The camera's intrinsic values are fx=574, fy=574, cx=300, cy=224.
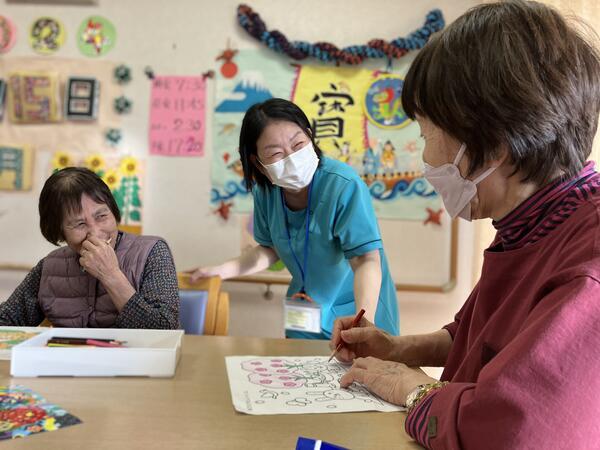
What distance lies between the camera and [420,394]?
892 millimetres

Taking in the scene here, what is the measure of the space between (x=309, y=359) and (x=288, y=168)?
24.8 inches

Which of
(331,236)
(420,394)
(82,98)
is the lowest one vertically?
(420,394)

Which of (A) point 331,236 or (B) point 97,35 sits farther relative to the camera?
(B) point 97,35

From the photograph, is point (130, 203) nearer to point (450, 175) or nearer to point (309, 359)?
point (309, 359)

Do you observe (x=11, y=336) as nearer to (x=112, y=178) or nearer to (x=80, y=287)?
(x=80, y=287)

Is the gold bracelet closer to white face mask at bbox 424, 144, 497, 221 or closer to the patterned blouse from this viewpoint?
white face mask at bbox 424, 144, 497, 221

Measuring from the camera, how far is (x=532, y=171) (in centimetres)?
79

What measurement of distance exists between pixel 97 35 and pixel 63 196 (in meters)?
1.51

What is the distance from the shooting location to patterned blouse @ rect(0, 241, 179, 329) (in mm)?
1471

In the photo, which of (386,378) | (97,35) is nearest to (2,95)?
(97,35)

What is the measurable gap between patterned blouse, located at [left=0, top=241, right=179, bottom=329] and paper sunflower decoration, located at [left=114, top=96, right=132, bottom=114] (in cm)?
131

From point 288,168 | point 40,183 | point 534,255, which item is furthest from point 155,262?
point 40,183

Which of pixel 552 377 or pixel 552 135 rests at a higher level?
pixel 552 135

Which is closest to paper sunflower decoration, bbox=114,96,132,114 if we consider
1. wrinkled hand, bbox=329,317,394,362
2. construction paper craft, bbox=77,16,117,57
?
construction paper craft, bbox=77,16,117,57
